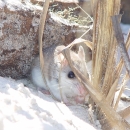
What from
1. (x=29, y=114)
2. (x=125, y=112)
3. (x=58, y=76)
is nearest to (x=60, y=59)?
(x=58, y=76)

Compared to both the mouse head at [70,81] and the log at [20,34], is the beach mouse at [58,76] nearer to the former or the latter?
the mouse head at [70,81]

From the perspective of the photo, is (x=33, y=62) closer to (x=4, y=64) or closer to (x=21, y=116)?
(x=4, y=64)

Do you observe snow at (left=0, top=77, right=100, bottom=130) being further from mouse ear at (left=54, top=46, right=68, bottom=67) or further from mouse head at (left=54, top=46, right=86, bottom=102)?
mouse ear at (left=54, top=46, right=68, bottom=67)

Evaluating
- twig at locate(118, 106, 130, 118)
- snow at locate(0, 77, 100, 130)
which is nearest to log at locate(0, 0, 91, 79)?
snow at locate(0, 77, 100, 130)

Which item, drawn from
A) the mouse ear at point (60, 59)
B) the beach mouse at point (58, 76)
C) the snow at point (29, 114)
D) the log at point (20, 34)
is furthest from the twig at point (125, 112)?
the log at point (20, 34)

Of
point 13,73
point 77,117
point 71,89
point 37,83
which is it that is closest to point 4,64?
point 13,73

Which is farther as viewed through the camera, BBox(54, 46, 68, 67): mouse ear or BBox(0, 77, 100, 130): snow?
BBox(54, 46, 68, 67): mouse ear
